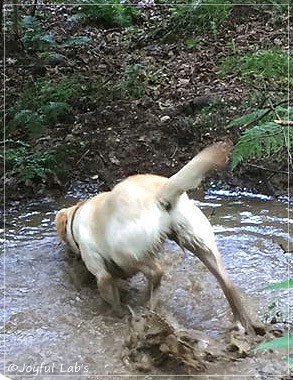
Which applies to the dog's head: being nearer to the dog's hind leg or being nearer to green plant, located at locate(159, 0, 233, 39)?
the dog's hind leg

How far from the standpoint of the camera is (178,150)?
7.75m

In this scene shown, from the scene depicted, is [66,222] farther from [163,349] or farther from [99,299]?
[163,349]

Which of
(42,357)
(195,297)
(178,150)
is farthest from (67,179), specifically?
(42,357)

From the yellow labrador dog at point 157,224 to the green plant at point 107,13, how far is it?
7.63 m

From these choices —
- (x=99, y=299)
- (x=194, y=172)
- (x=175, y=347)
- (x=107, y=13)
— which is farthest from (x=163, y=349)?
(x=107, y=13)

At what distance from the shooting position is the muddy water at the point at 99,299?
13.5 feet

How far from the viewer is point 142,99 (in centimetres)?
876

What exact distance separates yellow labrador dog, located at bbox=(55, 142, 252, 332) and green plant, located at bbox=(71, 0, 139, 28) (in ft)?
25.0

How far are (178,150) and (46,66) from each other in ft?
11.1

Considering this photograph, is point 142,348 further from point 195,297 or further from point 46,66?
point 46,66

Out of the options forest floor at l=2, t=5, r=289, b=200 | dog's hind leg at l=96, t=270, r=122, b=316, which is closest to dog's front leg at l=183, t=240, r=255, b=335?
dog's hind leg at l=96, t=270, r=122, b=316

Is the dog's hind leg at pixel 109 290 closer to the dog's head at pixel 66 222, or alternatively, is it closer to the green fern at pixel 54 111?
the dog's head at pixel 66 222

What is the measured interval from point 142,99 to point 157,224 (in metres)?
4.66

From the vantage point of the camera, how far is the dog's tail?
408 cm
